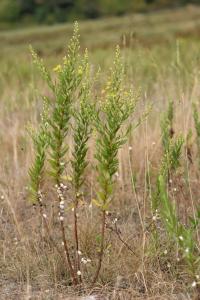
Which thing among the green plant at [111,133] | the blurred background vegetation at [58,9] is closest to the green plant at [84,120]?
the green plant at [111,133]

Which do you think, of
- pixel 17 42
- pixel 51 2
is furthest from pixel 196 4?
pixel 17 42

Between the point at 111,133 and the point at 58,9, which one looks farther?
the point at 58,9

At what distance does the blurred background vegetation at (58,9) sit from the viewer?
55906 mm

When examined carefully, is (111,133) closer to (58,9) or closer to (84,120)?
(84,120)

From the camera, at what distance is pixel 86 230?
10.2 feet

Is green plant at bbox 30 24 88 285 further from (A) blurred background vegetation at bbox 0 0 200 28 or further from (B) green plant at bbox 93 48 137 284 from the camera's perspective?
(A) blurred background vegetation at bbox 0 0 200 28

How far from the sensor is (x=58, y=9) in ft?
186

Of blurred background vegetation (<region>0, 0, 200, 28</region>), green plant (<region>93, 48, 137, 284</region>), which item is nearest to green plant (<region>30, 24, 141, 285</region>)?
green plant (<region>93, 48, 137, 284</region>)

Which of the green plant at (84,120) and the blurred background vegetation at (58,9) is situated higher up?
the blurred background vegetation at (58,9)

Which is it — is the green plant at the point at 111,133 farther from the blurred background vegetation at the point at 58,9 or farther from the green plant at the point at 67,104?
the blurred background vegetation at the point at 58,9

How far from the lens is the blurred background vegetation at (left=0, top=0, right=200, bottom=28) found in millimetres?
55906

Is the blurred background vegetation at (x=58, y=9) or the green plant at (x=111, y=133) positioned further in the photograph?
the blurred background vegetation at (x=58, y=9)

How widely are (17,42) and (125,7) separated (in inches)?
707

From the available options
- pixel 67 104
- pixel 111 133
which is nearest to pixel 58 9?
pixel 67 104
